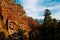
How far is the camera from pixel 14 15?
332ft

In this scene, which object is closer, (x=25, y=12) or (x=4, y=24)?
(x=4, y=24)

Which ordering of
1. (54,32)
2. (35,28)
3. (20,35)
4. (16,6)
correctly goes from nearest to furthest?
(54,32), (20,35), (35,28), (16,6)

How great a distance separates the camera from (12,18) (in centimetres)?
9862

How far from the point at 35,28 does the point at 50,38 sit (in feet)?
54.1

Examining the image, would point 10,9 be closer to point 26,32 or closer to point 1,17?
point 1,17

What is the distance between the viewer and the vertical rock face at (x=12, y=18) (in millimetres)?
95625

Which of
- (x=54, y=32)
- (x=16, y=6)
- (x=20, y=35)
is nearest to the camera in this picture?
(x=54, y=32)

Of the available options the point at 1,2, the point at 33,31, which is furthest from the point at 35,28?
the point at 1,2

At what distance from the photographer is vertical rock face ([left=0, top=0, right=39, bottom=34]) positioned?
95.6 m

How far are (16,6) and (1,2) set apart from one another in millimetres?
7487

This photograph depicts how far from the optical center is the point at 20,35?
301 ft

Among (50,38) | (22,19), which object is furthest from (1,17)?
(50,38)

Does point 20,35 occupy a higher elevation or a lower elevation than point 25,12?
lower

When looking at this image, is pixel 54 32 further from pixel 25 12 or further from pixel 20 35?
pixel 25 12
